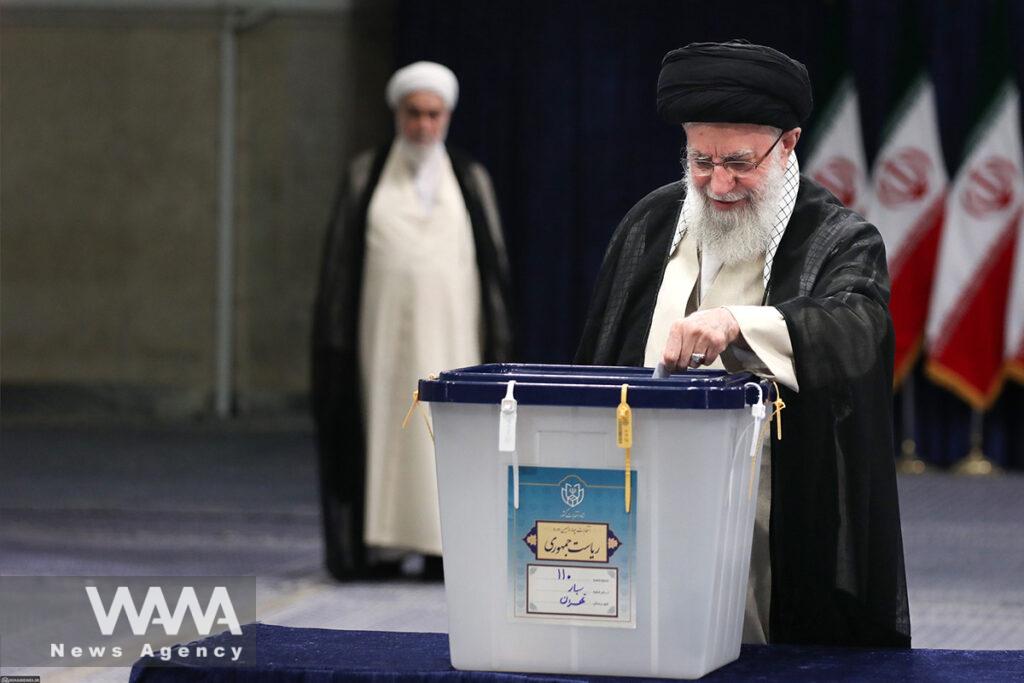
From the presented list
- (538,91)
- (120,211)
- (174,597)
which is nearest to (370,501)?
(174,597)

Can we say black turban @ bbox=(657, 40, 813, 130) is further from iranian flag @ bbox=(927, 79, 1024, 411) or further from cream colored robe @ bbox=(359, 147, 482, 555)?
iranian flag @ bbox=(927, 79, 1024, 411)

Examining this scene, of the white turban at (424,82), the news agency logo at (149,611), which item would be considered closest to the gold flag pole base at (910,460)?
the white turban at (424,82)

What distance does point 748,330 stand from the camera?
7.66 ft

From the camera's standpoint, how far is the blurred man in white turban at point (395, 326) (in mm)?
6098

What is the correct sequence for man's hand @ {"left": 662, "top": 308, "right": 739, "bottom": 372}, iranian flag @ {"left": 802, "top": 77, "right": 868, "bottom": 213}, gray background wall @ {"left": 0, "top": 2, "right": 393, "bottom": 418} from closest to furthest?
1. man's hand @ {"left": 662, "top": 308, "right": 739, "bottom": 372}
2. iranian flag @ {"left": 802, "top": 77, "right": 868, "bottom": 213}
3. gray background wall @ {"left": 0, "top": 2, "right": 393, "bottom": 418}

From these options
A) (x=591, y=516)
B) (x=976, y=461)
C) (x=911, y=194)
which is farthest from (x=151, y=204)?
(x=591, y=516)

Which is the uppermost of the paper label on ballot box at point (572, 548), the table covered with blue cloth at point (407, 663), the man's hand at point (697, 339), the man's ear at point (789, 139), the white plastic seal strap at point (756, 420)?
the man's ear at point (789, 139)

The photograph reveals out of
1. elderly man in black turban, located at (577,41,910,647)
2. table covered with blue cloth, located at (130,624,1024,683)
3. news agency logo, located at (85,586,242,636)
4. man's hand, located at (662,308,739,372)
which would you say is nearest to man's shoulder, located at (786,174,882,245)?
elderly man in black turban, located at (577,41,910,647)

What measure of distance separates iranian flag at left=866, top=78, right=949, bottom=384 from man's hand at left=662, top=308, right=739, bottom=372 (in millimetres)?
7736

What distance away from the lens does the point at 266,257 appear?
12.8 meters

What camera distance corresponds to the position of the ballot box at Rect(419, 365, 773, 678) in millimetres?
2086

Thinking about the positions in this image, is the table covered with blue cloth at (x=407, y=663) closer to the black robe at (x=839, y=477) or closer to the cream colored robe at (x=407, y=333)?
the black robe at (x=839, y=477)

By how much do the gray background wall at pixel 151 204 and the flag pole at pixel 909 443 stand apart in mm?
4457

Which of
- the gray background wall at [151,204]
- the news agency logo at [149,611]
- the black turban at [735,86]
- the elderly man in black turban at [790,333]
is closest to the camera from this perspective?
the elderly man in black turban at [790,333]
